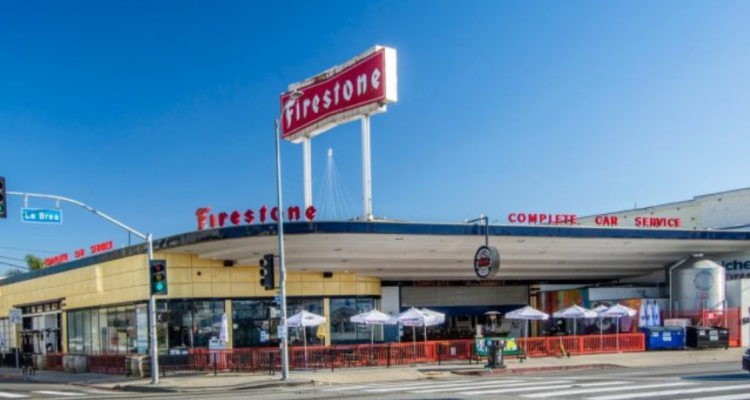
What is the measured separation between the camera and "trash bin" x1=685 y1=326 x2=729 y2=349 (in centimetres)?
3678

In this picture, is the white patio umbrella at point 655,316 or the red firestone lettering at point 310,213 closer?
the red firestone lettering at point 310,213

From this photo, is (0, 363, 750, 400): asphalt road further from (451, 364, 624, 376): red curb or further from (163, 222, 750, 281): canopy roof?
(163, 222, 750, 281): canopy roof

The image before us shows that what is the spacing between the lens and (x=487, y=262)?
3066cm

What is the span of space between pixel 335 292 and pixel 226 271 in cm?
608

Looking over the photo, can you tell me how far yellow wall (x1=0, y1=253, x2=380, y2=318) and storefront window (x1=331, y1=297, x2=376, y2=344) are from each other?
0.46 m

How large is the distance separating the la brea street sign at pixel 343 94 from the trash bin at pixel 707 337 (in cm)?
1885

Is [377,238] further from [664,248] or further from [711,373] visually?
[664,248]

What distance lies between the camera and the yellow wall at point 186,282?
3553 cm

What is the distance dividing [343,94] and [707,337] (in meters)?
21.0

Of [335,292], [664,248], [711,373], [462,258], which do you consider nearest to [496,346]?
[711,373]

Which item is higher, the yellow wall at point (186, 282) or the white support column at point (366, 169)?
the white support column at point (366, 169)

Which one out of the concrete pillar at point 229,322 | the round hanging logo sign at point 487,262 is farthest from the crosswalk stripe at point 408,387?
the concrete pillar at point 229,322

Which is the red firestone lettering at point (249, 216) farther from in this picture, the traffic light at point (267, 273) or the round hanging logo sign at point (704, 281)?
the round hanging logo sign at point (704, 281)

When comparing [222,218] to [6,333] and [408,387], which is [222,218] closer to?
[408,387]
